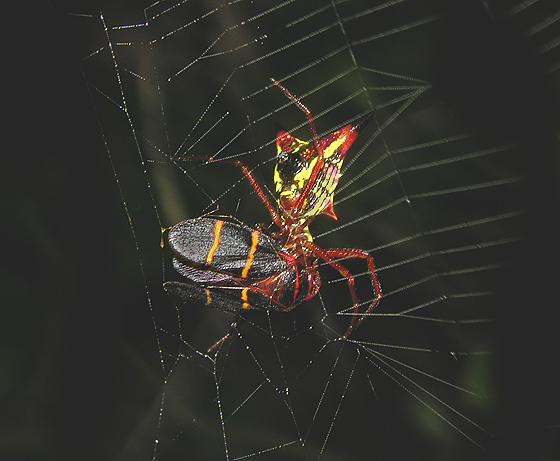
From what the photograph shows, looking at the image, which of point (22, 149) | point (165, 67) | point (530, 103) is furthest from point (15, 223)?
point (530, 103)

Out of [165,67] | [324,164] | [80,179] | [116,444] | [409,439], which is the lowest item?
[409,439]

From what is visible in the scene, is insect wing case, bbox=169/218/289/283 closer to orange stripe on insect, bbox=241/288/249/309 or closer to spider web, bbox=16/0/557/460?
orange stripe on insect, bbox=241/288/249/309

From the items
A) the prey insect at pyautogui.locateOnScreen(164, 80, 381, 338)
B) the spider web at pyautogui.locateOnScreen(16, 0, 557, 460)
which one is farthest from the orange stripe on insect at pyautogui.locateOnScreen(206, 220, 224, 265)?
the spider web at pyautogui.locateOnScreen(16, 0, 557, 460)

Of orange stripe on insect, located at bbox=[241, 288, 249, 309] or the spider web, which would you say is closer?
orange stripe on insect, located at bbox=[241, 288, 249, 309]

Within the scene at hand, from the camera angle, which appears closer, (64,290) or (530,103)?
(530,103)

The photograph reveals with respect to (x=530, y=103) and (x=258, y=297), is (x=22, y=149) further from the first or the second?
(x=530, y=103)

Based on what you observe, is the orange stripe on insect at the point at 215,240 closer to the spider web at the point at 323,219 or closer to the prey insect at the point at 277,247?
the prey insect at the point at 277,247

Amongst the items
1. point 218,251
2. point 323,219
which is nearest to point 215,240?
point 218,251

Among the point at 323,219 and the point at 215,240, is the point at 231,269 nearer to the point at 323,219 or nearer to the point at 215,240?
the point at 215,240
